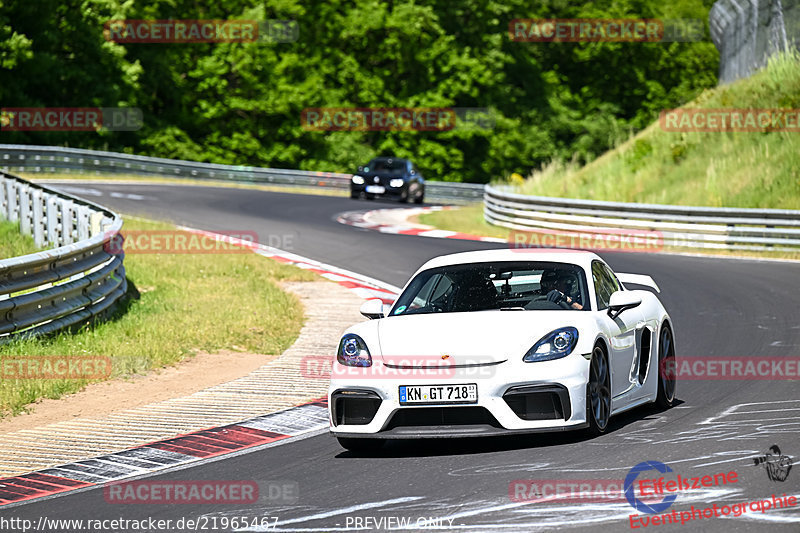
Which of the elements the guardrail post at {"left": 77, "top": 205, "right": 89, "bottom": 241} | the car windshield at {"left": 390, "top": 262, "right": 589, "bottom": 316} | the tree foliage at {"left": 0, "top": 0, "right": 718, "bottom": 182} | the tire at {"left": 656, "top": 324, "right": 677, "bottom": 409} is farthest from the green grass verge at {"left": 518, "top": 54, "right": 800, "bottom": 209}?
the tree foliage at {"left": 0, "top": 0, "right": 718, "bottom": 182}

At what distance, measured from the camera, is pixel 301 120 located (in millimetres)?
62875

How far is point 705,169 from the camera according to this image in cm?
2981

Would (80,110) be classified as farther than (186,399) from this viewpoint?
Yes

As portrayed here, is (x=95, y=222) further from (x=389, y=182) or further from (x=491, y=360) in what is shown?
(x=389, y=182)

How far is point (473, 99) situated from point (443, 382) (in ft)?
201

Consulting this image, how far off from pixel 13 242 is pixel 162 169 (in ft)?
90.3

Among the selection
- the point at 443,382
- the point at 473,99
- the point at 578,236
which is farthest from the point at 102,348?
the point at 473,99

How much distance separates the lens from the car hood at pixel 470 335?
25.2ft

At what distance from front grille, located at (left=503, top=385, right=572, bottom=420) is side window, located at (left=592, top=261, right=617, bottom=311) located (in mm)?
1259

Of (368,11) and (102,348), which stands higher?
(368,11)

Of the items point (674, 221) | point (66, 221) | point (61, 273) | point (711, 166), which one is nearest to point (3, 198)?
point (66, 221)

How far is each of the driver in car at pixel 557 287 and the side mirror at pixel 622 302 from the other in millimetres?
229

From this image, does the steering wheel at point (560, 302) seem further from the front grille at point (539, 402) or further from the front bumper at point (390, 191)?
the front bumper at point (390, 191)

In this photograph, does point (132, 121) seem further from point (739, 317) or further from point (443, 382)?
point (443, 382)
